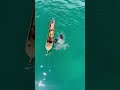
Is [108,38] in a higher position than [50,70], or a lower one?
higher

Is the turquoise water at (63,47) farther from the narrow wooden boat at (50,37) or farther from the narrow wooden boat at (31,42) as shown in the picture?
the narrow wooden boat at (31,42)

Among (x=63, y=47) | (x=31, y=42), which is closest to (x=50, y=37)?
(x=63, y=47)

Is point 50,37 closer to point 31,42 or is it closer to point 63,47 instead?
point 63,47

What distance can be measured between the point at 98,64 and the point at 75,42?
88cm

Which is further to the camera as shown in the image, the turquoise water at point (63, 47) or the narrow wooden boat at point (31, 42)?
the narrow wooden boat at point (31, 42)

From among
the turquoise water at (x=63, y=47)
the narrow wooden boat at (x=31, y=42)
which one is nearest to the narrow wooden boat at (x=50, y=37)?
the turquoise water at (x=63, y=47)

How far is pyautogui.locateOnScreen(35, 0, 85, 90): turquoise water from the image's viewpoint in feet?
12.4

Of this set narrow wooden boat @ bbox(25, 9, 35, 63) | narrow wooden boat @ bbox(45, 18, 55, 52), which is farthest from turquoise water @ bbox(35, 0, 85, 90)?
narrow wooden boat @ bbox(25, 9, 35, 63)

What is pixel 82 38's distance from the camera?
149 inches

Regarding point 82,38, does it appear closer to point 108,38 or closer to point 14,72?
point 108,38

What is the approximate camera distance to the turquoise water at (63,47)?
3.78 meters

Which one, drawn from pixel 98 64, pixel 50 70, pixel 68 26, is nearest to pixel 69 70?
pixel 50 70

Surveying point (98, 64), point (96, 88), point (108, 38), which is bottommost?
point (96, 88)

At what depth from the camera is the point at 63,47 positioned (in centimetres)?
381
